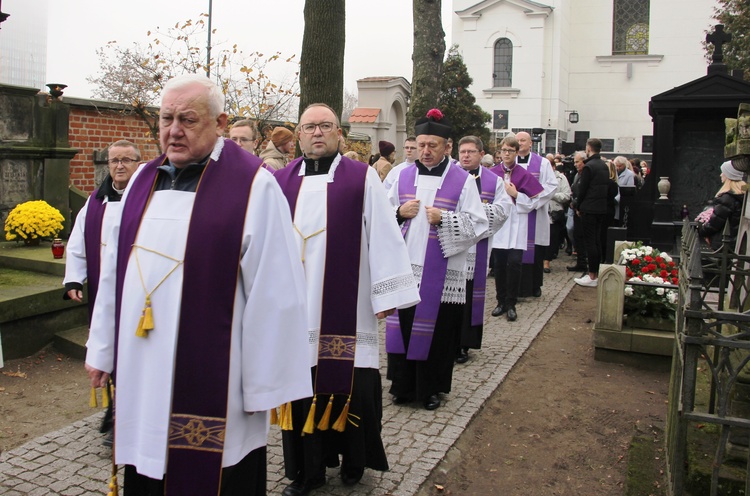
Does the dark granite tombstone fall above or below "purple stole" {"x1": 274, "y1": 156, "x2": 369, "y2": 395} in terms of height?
above

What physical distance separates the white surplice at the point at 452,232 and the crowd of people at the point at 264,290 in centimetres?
1

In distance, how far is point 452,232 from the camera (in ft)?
18.6

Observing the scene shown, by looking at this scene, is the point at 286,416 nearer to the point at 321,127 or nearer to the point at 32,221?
the point at 321,127

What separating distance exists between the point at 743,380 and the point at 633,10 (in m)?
40.7

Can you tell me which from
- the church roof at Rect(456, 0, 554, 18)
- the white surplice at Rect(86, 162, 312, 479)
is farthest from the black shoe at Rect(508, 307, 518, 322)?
the church roof at Rect(456, 0, 554, 18)

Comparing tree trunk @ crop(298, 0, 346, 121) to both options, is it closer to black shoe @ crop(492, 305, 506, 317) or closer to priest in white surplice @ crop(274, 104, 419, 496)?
black shoe @ crop(492, 305, 506, 317)

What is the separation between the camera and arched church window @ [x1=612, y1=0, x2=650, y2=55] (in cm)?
3994

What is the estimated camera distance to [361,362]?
14.0ft

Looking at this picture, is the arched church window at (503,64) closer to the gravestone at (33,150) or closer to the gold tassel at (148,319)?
the gravestone at (33,150)

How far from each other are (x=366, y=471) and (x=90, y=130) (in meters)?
8.64

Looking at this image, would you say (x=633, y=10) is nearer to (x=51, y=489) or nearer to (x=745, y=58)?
(x=745, y=58)

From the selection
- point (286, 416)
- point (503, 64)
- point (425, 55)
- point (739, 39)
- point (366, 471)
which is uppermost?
point (503, 64)

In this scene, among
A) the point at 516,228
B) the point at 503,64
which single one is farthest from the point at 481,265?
the point at 503,64

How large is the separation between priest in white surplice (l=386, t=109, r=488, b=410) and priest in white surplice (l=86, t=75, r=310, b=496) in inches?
108
